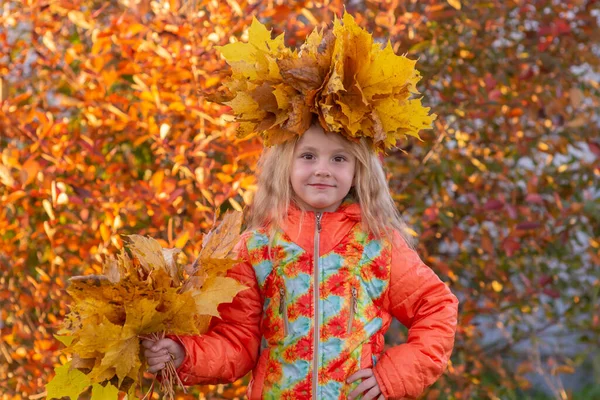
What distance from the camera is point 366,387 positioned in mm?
2584

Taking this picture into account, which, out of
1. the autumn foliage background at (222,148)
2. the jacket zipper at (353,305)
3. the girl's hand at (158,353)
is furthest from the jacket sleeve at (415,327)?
the autumn foliage background at (222,148)

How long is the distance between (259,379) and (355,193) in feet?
2.05

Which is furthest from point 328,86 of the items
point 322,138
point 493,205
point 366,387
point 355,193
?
point 493,205

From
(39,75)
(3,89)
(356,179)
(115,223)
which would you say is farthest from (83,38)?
(356,179)

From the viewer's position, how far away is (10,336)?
379cm

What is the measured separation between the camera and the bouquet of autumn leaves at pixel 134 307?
2.33 meters

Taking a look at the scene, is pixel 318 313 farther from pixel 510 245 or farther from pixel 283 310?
pixel 510 245

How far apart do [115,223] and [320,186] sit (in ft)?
3.37

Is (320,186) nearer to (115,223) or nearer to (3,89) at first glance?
(115,223)

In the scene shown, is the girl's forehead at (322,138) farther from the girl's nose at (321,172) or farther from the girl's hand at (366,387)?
the girl's hand at (366,387)

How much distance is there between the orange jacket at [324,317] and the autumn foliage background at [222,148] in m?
0.67

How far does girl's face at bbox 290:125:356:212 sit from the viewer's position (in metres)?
2.69

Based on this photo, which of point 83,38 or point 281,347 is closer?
point 281,347

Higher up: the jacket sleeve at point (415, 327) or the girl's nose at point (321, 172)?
the girl's nose at point (321, 172)
